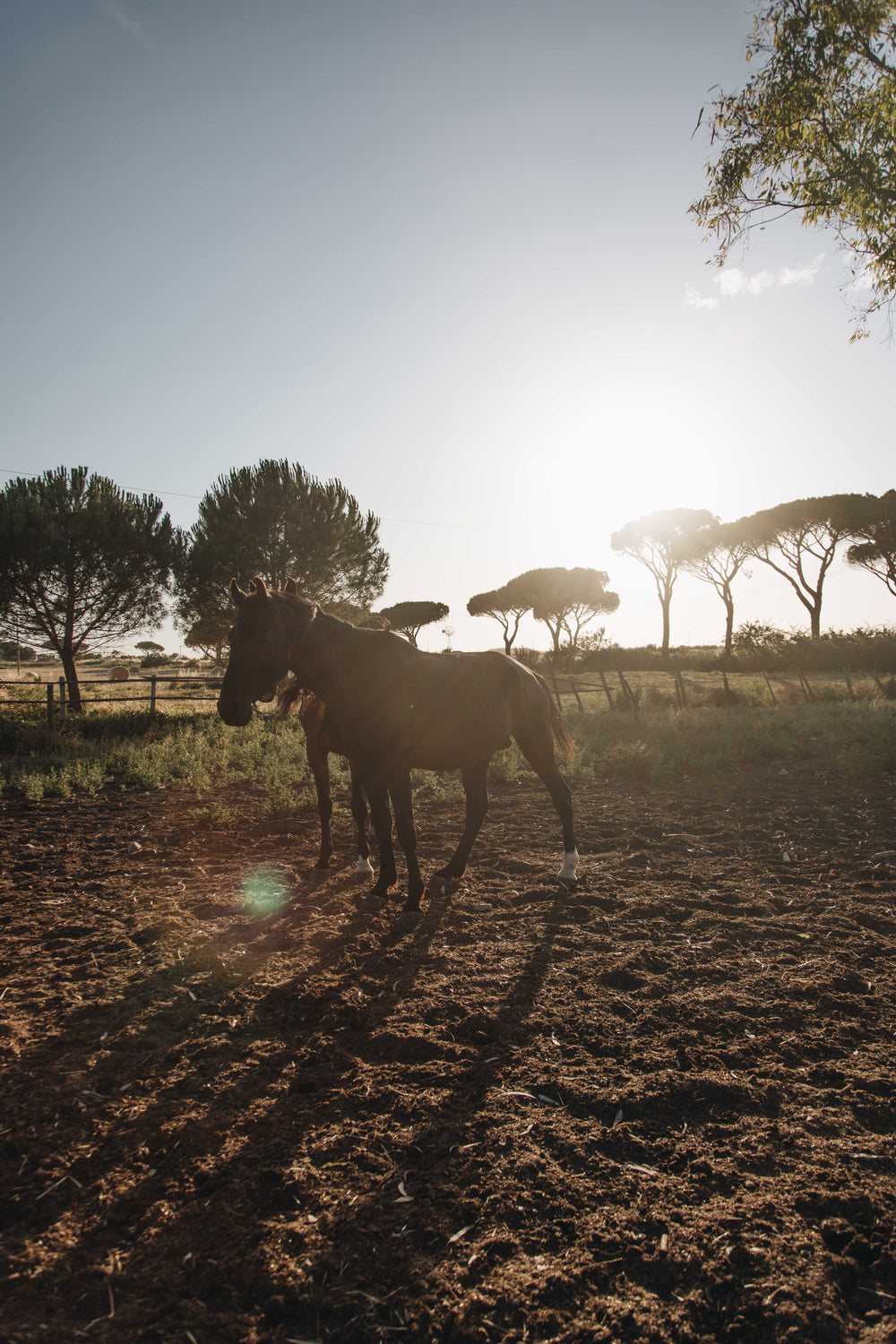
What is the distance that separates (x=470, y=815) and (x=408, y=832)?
0.95 meters

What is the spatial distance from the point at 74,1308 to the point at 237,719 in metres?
2.48

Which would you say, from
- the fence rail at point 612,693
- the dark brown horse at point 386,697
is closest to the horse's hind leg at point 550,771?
the dark brown horse at point 386,697

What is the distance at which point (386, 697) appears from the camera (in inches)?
163

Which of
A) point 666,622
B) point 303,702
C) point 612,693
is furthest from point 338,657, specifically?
point 666,622

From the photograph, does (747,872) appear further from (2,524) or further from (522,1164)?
(2,524)

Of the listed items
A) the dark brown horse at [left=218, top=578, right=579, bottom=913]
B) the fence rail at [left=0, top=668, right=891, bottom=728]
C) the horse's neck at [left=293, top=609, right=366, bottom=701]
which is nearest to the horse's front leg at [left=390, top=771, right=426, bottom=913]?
the dark brown horse at [left=218, top=578, right=579, bottom=913]

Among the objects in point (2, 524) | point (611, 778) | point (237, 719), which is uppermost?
point (2, 524)

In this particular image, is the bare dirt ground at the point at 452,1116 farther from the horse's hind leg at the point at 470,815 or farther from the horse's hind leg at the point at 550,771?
the horse's hind leg at the point at 550,771

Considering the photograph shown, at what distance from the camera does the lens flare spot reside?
4.28m

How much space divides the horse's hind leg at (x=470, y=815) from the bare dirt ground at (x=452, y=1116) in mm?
391

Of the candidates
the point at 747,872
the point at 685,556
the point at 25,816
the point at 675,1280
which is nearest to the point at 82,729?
the point at 25,816

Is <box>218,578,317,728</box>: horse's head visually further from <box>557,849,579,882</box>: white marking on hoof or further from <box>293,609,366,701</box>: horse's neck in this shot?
<box>557,849,579,882</box>: white marking on hoof

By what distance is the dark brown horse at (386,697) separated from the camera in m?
3.71

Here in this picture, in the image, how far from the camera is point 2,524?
827 inches
